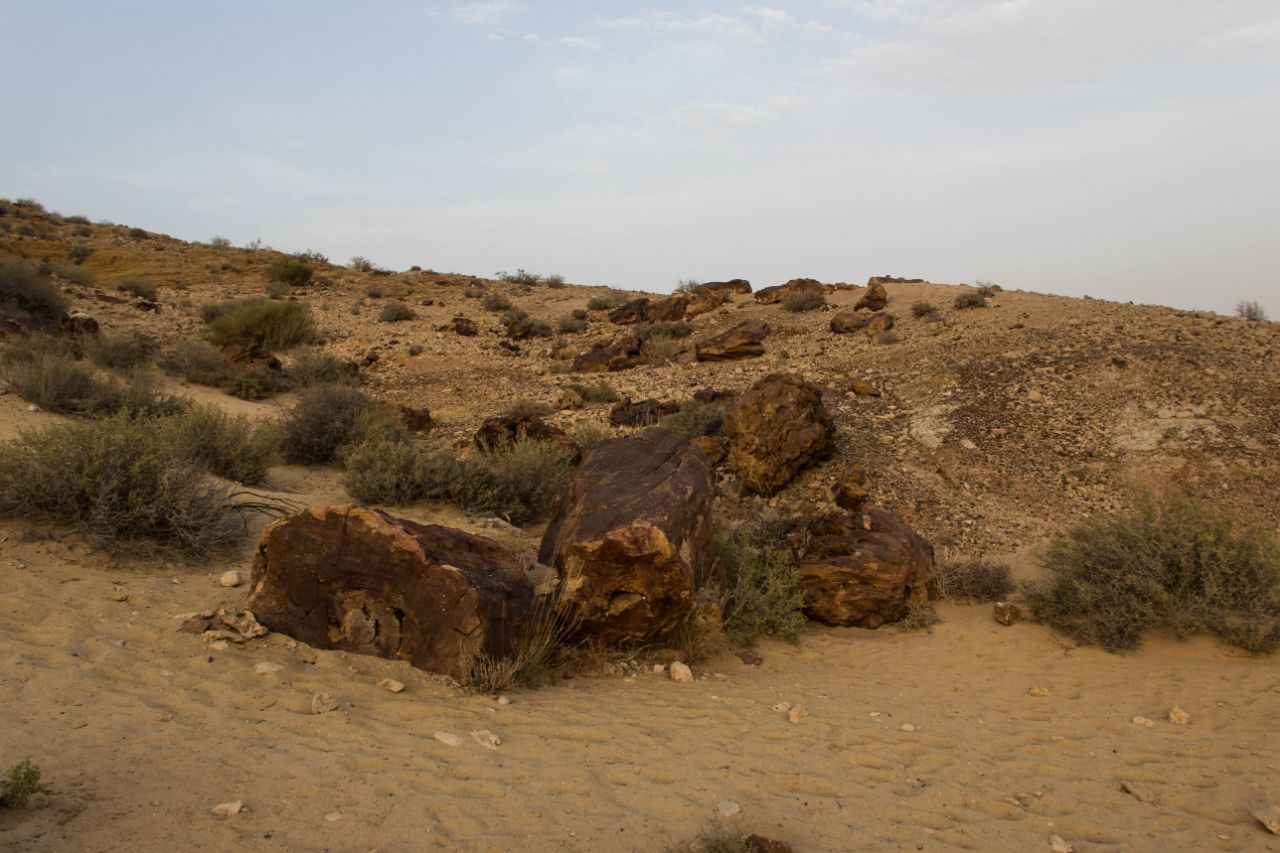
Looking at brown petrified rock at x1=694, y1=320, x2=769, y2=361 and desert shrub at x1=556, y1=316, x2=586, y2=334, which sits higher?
desert shrub at x1=556, y1=316, x2=586, y2=334

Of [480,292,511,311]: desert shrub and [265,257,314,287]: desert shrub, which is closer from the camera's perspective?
[480,292,511,311]: desert shrub

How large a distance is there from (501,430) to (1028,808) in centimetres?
793

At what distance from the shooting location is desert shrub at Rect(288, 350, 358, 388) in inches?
575

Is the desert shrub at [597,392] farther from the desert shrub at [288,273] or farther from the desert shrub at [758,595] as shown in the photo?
the desert shrub at [288,273]

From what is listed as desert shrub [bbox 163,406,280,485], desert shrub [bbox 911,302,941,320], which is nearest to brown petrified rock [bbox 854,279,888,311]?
desert shrub [bbox 911,302,941,320]

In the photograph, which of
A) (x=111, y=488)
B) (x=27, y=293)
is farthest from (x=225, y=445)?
(x=27, y=293)

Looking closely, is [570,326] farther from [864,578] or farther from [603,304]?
[864,578]

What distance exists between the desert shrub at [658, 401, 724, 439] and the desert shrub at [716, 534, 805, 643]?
3.86m

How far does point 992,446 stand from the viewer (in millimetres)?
9820

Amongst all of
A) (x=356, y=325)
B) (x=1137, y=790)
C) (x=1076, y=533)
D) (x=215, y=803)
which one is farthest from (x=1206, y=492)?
(x=356, y=325)

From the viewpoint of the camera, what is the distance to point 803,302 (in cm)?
1820

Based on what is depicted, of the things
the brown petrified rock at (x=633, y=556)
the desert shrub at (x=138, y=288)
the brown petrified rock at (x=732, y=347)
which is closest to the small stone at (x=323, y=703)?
the brown petrified rock at (x=633, y=556)

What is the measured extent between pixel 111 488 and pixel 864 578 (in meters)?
6.05

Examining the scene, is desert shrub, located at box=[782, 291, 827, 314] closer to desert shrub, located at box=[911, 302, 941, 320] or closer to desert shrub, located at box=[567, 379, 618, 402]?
desert shrub, located at box=[911, 302, 941, 320]
